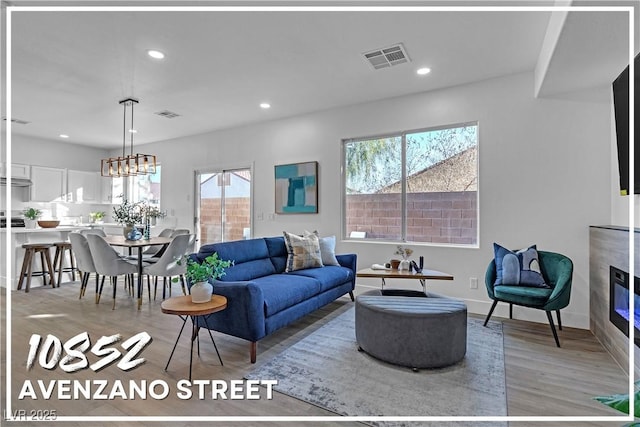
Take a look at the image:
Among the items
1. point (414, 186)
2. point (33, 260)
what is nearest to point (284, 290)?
point (414, 186)

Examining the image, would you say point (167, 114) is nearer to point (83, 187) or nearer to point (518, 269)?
point (83, 187)

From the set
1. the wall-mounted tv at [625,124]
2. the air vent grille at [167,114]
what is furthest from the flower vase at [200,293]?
the air vent grille at [167,114]

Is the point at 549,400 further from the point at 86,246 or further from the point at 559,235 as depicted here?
the point at 86,246

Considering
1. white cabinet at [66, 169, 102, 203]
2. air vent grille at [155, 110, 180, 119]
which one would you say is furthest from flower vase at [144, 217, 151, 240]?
white cabinet at [66, 169, 102, 203]

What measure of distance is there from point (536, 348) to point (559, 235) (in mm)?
1299

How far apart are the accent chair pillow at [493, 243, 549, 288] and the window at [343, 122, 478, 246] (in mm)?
694

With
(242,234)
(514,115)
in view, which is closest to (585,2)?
(514,115)

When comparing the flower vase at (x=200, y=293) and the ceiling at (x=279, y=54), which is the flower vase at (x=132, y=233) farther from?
the flower vase at (x=200, y=293)

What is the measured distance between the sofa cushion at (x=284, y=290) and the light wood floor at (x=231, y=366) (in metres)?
0.36

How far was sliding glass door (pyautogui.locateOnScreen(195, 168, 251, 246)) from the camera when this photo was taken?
5.95 m

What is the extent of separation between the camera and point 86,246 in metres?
4.25

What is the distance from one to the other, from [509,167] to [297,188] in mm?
2901

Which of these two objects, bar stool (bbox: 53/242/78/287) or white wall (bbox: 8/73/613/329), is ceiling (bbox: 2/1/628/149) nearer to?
white wall (bbox: 8/73/613/329)

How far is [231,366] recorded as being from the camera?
2508 mm
